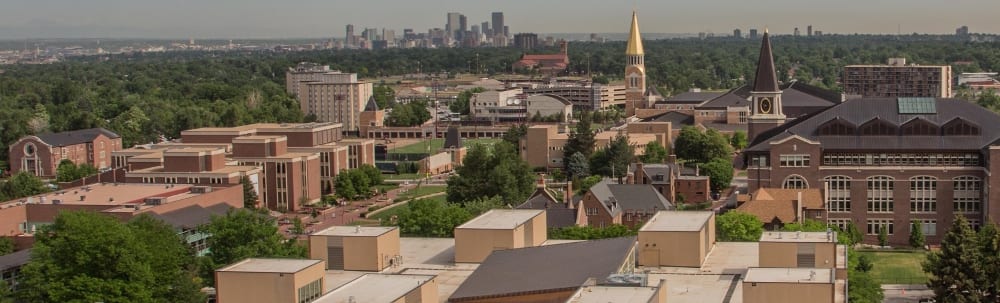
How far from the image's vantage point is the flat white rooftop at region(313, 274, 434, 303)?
35000 mm

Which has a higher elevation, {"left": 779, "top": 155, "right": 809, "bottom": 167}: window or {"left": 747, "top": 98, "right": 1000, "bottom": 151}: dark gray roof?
{"left": 747, "top": 98, "right": 1000, "bottom": 151}: dark gray roof

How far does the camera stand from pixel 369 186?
96375mm

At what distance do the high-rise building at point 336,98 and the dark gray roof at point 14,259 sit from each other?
101 meters

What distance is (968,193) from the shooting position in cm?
6794

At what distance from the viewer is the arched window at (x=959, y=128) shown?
67.5 metres

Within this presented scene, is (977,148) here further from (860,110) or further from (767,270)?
(767,270)

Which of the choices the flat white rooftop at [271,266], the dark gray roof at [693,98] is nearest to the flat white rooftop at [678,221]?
the flat white rooftop at [271,266]

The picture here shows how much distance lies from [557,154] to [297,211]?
26944mm

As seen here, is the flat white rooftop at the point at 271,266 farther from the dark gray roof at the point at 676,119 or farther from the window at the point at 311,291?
the dark gray roof at the point at 676,119

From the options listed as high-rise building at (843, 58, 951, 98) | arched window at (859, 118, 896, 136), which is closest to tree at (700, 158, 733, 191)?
arched window at (859, 118, 896, 136)

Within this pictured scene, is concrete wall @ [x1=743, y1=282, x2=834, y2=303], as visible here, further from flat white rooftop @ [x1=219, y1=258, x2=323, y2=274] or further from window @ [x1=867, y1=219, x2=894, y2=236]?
window @ [x1=867, y1=219, x2=894, y2=236]

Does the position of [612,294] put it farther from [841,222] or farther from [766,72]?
[766,72]

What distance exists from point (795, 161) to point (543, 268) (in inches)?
1305

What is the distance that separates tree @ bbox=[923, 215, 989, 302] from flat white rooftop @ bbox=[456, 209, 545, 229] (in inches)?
563
